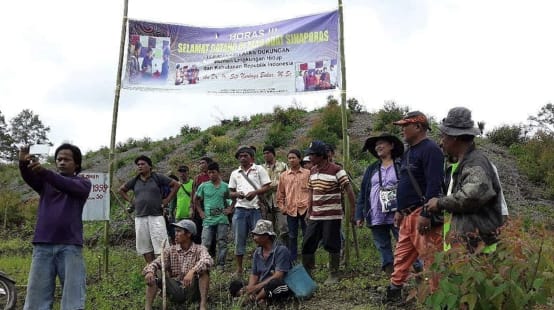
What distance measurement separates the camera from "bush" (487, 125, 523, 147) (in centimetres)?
1695

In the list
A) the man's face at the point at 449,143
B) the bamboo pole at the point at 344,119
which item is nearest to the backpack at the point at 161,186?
the bamboo pole at the point at 344,119

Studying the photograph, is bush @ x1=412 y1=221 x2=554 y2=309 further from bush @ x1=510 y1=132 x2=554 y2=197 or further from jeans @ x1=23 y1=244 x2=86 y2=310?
bush @ x1=510 y1=132 x2=554 y2=197

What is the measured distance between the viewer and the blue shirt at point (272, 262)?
241 inches

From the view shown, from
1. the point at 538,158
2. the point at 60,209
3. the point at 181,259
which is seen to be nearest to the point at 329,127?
the point at 538,158

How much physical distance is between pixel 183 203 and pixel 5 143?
39740 mm

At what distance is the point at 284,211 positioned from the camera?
7.86 m

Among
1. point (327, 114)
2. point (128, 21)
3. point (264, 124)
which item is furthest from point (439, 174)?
point (264, 124)

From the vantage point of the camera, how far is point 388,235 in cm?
628

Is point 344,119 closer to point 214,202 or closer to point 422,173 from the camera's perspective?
point 214,202

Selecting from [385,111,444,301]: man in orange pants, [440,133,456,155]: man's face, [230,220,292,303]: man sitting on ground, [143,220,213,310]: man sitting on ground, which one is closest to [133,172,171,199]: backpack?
[143,220,213,310]: man sitting on ground

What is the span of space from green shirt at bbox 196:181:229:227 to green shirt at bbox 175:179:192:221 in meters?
0.88

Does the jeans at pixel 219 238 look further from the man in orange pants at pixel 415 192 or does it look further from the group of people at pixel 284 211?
the man in orange pants at pixel 415 192

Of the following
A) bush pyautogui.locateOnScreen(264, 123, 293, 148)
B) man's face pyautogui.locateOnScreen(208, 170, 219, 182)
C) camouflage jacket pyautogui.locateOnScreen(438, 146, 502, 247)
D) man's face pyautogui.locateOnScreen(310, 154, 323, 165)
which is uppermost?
bush pyautogui.locateOnScreen(264, 123, 293, 148)

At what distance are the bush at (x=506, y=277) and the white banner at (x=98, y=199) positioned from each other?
5.87 metres
